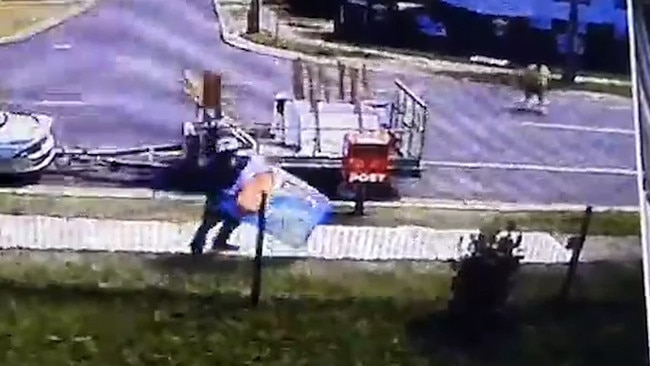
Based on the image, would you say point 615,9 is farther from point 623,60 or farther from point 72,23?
point 72,23

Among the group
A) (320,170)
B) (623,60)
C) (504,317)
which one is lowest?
(504,317)

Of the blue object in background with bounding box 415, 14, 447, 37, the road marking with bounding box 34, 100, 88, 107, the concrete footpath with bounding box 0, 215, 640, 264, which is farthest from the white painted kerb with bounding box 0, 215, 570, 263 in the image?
the blue object in background with bounding box 415, 14, 447, 37

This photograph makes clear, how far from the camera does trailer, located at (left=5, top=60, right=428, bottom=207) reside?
47.1 inches

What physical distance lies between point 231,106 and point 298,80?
0.26ft

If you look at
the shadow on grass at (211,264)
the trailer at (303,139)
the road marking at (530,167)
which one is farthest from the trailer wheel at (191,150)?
the road marking at (530,167)

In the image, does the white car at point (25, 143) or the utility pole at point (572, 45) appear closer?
the white car at point (25, 143)

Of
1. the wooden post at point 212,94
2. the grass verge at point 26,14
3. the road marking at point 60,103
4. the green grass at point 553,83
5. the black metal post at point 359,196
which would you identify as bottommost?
the black metal post at point 359,196

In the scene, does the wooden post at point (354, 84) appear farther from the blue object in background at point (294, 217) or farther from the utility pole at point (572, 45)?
the utility pole at point (572, 45)

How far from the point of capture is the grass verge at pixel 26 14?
1193mm

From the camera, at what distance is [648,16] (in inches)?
51.8

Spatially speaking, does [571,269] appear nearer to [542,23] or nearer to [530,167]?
[530,167]

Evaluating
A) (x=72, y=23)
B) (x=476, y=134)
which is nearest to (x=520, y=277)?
(x=476, y=134)

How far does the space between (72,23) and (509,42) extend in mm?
495

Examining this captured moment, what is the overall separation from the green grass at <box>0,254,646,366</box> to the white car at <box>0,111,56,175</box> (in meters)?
0.10
